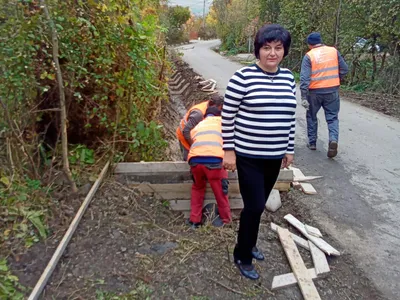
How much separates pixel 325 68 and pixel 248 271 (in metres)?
4.00

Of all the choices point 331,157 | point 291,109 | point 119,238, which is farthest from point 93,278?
point 331,157

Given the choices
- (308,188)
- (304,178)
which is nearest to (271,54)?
(308,188)

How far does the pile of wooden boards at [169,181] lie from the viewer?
453cm

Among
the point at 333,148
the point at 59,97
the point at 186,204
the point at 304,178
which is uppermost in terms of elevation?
the point at 59,97

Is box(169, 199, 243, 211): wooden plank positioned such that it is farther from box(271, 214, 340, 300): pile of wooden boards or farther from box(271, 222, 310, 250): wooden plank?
box(271, 222, 310, 250): wooden plank

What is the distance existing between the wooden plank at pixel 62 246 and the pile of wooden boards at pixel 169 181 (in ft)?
1.37

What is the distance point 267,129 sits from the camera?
266 cm

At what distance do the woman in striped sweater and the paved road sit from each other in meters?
1.58

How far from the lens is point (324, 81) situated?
593 cm

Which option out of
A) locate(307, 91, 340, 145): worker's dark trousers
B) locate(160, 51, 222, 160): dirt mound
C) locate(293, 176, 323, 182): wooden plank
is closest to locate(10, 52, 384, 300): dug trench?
locate(293, 176, 323, 182): wooden plank

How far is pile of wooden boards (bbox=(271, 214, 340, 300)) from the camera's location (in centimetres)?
305

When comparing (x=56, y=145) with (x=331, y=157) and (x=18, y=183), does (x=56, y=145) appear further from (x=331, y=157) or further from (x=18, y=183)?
(x=331, y=157)

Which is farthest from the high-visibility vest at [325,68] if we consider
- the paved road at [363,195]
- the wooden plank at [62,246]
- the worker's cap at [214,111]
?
the wooden plank at [62,246]

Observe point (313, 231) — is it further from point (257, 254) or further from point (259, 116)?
point (259, 116)
